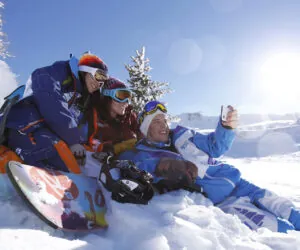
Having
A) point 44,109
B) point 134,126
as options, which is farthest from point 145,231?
point 134,126

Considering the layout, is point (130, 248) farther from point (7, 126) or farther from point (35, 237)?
point (7, 126)

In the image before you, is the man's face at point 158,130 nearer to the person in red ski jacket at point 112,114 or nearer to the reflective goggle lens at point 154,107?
the reflective goggle lens at point 154,107

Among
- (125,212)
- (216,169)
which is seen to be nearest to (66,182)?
(125,212)

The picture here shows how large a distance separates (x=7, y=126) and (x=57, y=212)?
5.21 feet

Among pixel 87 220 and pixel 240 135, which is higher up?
pixel 87 220

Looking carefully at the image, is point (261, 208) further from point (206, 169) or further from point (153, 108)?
point (153, 108)

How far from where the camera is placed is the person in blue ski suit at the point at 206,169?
335 centimetres

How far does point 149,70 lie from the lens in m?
15.5

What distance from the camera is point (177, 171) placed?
132 inches

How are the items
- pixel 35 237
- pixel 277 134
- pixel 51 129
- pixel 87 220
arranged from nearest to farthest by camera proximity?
pixel 35 237 < pixel 87 220 < pixel 51 129 < pixel 277 134

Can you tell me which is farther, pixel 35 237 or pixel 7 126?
pixel 7 126

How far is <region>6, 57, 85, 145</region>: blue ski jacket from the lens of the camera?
3211 millimetres

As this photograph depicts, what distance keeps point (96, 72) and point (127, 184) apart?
212 cm

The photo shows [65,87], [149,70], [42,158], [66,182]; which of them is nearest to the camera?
[66,182]
